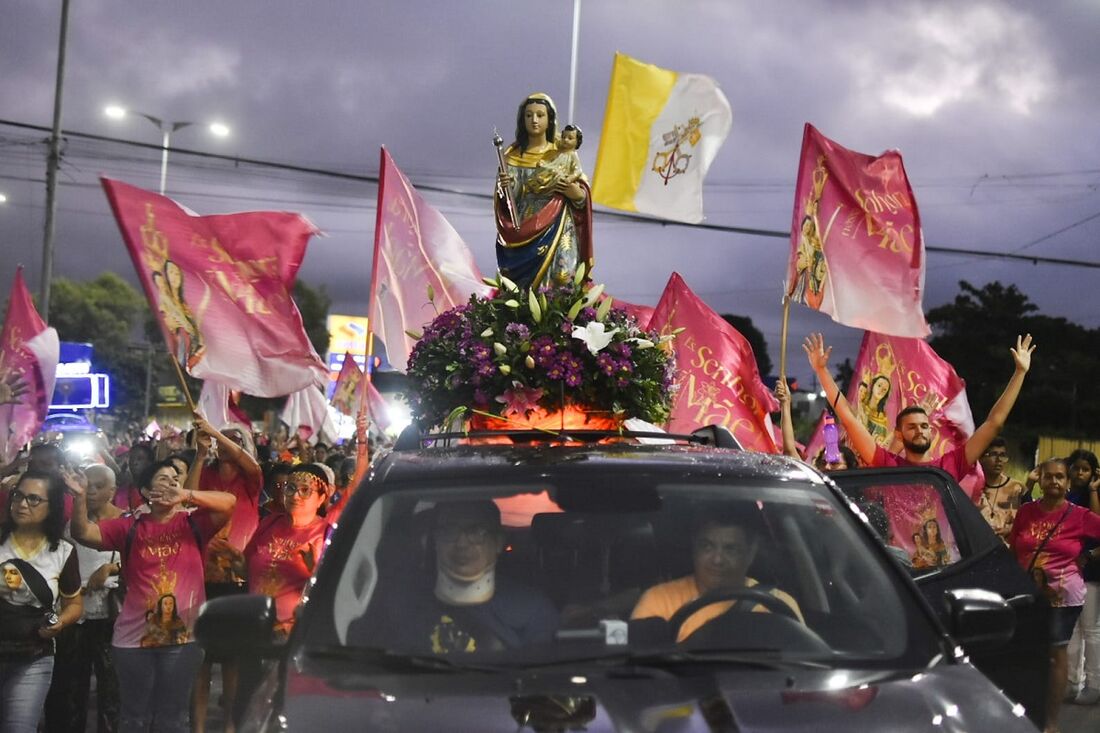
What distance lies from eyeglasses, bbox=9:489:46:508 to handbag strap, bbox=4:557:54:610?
29 cm

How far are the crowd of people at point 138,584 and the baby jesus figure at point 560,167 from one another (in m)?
2.35

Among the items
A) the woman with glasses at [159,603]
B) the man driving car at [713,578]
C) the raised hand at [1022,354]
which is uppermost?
the raised hand at [1022,354]

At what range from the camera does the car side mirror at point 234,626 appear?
11.4ft

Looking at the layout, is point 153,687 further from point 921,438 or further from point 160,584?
point 921,438

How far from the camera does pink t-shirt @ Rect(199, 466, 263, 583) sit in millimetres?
8594

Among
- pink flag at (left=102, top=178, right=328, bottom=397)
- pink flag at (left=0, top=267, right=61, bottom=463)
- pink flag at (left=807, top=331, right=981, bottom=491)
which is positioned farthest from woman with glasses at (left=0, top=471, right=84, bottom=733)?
pink flag at (left=807, top=331, right=981, bottom=491)

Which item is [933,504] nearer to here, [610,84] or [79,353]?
[610,84]

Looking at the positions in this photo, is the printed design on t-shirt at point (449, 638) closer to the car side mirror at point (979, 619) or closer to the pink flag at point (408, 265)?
the car side mirror at point (979, 619)

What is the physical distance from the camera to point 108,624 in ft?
27.7

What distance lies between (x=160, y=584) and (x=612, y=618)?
4119 millimetres

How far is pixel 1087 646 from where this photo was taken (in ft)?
33.9

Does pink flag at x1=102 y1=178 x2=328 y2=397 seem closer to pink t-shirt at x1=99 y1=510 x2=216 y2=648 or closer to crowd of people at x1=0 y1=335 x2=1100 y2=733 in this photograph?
A: crowd of people at x1=0 y1=335 x2=1100 y2=733

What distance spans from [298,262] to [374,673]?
24.0 feet

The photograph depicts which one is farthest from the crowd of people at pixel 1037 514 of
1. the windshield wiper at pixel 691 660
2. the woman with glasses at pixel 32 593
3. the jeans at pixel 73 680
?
the jeans at pixel 73 680
